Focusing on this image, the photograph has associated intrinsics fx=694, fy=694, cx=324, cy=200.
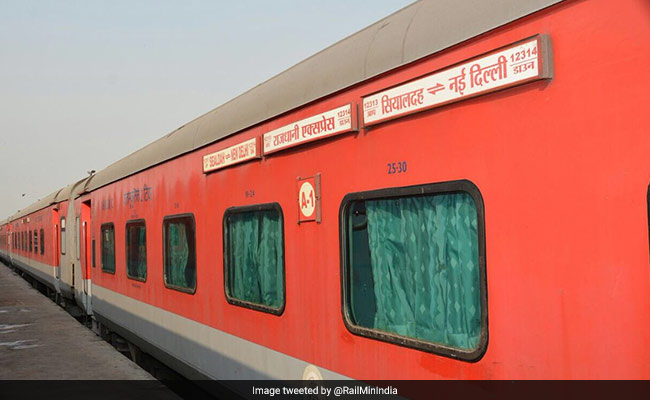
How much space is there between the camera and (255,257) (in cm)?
547

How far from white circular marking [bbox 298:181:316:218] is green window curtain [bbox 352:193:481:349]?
0.60 m

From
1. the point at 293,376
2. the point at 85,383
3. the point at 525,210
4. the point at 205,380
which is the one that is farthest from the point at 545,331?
the point at 85,383

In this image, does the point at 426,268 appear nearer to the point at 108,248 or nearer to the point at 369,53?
the point at 369,53

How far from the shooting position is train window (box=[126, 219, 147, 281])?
29.3ft

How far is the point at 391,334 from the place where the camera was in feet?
12.1

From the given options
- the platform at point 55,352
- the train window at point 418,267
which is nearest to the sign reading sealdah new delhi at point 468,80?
the train window at point 418,267

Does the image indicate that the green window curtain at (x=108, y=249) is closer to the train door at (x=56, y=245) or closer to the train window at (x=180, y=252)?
the train window at (x=180, y=252)

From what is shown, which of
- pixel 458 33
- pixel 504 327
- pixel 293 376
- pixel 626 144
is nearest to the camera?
pixel 626 144

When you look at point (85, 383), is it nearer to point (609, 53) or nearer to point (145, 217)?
point (145, 217)

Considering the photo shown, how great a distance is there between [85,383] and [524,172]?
21.1 ft

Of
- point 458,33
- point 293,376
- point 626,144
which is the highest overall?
point 458,33

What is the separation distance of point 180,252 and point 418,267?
4.30 metres

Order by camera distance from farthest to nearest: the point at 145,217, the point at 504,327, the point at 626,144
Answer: the point at 145,217
the point at 504,327
the point at 626,144

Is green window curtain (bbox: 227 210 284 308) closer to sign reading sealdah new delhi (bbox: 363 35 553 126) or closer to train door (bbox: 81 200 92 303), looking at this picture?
sign reading sealdah new delhi (bbox: 363 35 553 126)
